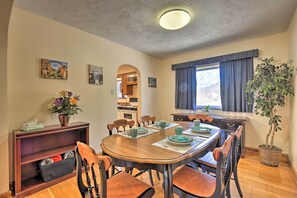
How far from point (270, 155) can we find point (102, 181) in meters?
2.98

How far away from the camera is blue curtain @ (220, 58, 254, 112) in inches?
127

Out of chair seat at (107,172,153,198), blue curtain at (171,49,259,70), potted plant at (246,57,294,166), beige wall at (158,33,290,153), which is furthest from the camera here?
blue curtain at (171,49,259,70)

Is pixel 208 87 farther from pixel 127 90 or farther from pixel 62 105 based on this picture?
pixel 62 105

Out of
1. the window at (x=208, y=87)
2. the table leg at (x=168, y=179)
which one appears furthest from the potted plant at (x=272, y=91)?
the table leg at (x=168, y=179)

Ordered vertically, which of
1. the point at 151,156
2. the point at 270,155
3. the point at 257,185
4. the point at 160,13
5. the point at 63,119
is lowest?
the point at 257,185

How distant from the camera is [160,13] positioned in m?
2.22

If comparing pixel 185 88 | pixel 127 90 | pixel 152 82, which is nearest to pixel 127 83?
pixel 127 90

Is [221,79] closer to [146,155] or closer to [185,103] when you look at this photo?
[185,103]

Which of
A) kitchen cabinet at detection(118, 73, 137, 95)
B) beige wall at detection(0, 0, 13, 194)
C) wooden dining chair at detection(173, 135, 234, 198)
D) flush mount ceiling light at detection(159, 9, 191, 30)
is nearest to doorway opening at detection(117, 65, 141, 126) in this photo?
kitchen cabinet at detection(118, 73, 137, 95)

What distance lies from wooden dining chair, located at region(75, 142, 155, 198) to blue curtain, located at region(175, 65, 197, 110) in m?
3.06

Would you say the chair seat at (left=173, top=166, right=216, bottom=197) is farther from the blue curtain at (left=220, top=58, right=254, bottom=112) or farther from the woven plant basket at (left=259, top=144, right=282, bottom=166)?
the blue curtain at (left=220, top=58, right=254, bottom=112)

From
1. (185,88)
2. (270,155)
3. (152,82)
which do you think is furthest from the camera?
(152,82)

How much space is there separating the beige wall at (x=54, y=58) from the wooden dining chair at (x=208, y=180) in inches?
85.1

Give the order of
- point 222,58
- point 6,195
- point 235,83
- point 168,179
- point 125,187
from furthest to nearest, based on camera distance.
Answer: point 222,58
point 235,83
point 6,195
point 125,187
point 168,179
